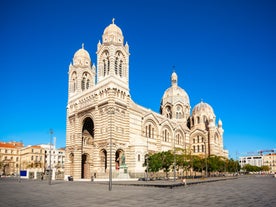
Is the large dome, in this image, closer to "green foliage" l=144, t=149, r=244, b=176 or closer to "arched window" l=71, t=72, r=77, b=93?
"green foliage" l=144, t=149, r=244, b=176

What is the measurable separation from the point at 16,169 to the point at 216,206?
107896 mm

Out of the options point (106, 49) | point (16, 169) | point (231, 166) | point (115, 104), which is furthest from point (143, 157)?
point (16, 169)

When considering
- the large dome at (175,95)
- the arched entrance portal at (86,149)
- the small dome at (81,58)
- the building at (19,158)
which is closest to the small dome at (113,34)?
the small dome at (81,58)

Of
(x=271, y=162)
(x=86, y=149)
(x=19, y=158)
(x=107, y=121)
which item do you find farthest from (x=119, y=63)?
(x=271, y=162)

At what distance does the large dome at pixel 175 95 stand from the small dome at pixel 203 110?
3351 millimetres

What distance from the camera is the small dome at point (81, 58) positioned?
225 feet

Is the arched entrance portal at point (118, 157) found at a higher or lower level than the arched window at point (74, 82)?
lower

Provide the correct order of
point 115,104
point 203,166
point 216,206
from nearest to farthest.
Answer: point 216,206, point 115,104, point 203,166

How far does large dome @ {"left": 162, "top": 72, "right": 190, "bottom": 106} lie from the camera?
308ft

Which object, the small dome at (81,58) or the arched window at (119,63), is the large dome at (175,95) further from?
the arched window at (119,63)

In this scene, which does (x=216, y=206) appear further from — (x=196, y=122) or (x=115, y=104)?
(x=196, y=122)

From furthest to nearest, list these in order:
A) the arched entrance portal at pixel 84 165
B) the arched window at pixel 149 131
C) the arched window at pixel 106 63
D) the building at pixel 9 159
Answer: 1. the building at pixel 9 159
2. the arched window at pixel 149 131
3. the arched entrance portal at pixel 84 165
4. the arched window at pixel 106 63

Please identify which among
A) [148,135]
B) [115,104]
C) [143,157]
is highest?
[115,104]

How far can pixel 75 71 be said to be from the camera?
224ft
